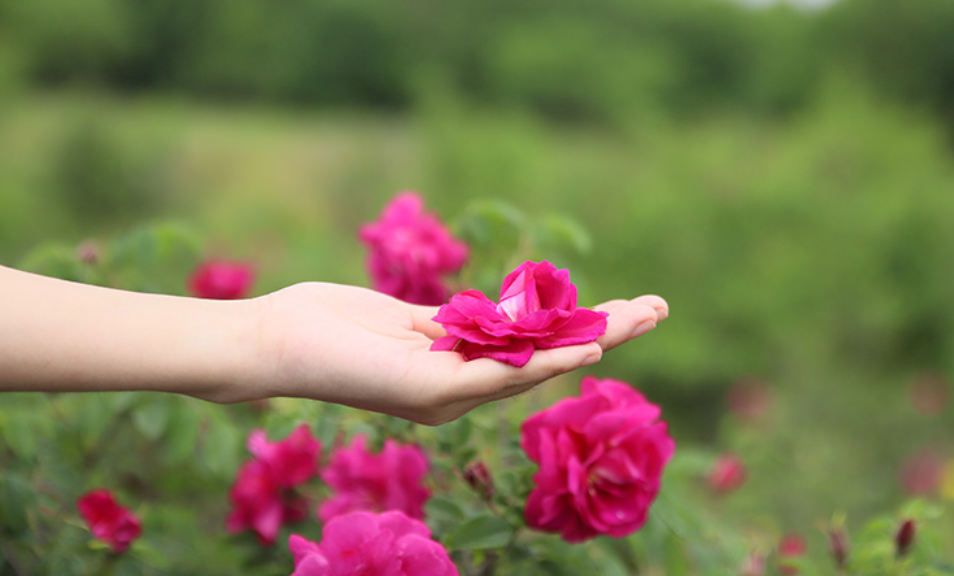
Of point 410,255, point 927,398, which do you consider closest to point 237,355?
point 410,255

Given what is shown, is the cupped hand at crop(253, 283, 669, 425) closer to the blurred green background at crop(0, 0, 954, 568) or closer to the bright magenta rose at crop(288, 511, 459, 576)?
the bright magenta rose at crop(288, 511, 459, 576)

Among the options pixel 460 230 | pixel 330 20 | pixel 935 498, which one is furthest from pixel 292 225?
pixel 330 20

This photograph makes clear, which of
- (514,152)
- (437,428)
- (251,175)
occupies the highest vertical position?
(437,428)

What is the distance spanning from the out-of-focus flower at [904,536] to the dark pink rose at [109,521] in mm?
1182

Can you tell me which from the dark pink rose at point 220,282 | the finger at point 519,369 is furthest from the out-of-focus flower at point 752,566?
the dark pink rose at point 220,282

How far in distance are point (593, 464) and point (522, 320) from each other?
0.84 feet

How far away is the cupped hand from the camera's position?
89cm

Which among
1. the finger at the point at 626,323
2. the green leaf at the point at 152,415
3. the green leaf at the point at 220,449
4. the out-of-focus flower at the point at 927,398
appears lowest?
the out-of-focus flower at the point at 927,398

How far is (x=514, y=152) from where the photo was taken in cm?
1133

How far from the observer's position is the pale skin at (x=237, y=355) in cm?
90

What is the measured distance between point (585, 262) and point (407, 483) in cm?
842

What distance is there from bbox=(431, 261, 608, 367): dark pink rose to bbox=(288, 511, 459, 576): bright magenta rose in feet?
0.74

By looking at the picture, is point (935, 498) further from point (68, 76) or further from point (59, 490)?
point (68, 76)

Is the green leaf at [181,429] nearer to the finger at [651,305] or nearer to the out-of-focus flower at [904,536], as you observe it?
the finger at [651,305]
